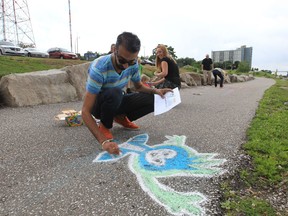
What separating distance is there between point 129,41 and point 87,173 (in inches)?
49.9

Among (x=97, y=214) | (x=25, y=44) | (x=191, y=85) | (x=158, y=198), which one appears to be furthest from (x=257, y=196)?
(x=25, y=44)

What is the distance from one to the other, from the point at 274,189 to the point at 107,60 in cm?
197

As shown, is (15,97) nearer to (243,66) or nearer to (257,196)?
(257,196)

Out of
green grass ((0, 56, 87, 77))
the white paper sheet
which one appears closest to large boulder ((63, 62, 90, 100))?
green grass ((0, 56, 87, 77))

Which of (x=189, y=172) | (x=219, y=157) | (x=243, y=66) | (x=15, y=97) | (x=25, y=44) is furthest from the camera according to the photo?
(x=243, y=66)

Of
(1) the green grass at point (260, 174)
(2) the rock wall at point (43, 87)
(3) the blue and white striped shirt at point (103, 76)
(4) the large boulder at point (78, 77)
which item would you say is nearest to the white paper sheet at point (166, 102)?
(3) the blue and white striped shirt at point (103, 76)

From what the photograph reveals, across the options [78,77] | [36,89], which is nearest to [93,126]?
[36,89]

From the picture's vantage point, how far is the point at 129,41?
2.49 meters

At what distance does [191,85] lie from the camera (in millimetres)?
14062

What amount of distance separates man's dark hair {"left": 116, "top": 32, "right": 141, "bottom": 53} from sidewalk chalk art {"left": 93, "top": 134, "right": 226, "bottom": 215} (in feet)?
3.61

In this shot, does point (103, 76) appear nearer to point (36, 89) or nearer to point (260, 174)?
point (260, 174)

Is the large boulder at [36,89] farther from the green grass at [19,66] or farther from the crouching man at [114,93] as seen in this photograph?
the crouching man at [114,93]

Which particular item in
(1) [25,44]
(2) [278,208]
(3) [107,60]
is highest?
(1) [25,44]

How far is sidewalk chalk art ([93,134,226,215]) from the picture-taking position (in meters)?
1.95
